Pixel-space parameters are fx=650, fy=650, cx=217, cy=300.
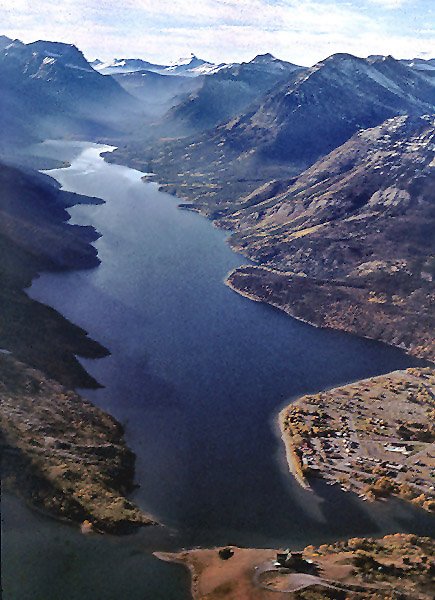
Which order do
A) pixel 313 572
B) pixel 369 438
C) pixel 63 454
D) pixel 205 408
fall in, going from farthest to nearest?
pixel 205 408 → pixel 369 438 → pixel 63 454 → pixel 313 572

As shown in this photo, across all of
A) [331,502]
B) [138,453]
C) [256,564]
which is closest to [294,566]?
[256,564]

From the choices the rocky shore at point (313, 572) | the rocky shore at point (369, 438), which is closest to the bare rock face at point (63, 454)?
the rocky shore at point (313, 572)

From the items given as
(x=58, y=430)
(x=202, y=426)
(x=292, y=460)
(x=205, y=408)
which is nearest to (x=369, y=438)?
(x=292, y=460)

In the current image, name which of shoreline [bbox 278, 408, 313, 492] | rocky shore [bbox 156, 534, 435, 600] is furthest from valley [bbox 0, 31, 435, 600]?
shoreline [bbox 278, 408, 313, 492]

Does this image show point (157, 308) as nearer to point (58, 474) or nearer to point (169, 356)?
point (169, 356)

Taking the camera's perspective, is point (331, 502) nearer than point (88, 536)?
No

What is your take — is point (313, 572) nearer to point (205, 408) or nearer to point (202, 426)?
point (202, 426)

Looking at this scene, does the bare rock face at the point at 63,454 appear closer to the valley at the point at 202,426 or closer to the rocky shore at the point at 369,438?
the valley at the point at 202,426
